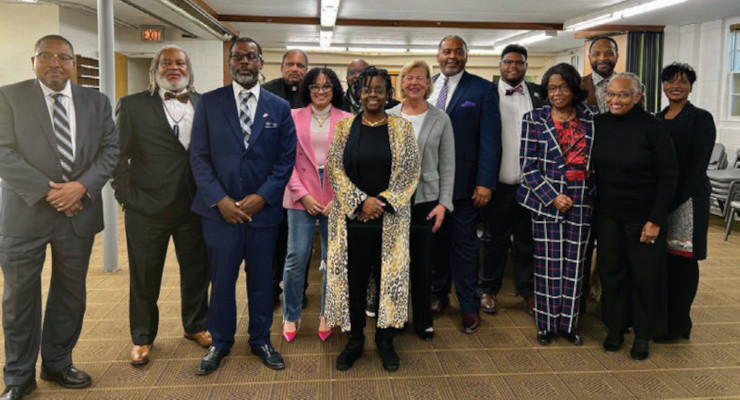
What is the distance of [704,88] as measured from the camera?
9.84 metres

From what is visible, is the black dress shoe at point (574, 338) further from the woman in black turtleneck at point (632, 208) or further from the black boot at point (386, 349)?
the black boot at point (386, 349)

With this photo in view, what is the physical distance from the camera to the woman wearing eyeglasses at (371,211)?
3.06m

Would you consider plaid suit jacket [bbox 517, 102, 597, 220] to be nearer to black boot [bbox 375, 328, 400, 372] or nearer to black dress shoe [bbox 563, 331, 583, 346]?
black dress shoe [bbox 563, 331, 583, 346]

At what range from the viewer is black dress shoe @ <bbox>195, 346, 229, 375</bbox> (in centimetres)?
309

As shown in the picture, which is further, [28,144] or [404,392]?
[404,392]

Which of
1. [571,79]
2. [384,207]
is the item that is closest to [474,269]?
[384,207]

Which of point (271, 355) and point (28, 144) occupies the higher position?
point (28, 144)

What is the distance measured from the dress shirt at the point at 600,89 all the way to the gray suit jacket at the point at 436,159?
1.26 metres

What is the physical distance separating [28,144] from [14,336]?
971 millimetres

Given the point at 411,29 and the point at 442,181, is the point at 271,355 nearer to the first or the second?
the point at 442,181

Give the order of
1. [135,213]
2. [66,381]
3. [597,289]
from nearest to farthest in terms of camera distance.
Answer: [66,381]
[135,213]
[597,289]

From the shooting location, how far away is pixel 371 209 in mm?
3023

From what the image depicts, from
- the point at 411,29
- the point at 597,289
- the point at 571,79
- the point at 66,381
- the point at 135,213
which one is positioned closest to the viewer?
the point at 66,381

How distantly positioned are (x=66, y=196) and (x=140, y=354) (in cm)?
108
